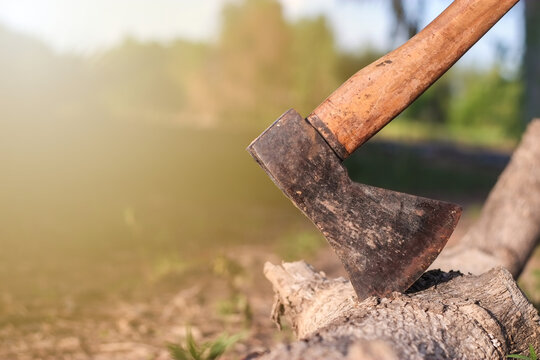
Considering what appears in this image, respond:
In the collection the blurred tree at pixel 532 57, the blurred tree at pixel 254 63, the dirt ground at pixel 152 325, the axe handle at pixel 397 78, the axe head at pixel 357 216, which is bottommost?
the axe head at pixel 357 216

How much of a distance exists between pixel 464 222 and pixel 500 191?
3.91m

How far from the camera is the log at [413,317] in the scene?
1441 mm

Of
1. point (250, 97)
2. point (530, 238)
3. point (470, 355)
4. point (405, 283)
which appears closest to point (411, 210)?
point (405, 283)

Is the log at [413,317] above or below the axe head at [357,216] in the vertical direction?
below

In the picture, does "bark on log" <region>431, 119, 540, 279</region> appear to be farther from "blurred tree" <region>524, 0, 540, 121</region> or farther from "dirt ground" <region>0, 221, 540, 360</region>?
"blurred tree" <region>524, 0, 540, 121</region>

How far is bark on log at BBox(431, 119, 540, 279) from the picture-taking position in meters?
2.88

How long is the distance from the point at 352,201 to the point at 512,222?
1.69 metres

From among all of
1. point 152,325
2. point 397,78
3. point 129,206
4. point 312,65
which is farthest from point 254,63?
point 397,78

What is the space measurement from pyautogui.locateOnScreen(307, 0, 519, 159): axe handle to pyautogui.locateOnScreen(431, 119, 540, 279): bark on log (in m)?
1.22

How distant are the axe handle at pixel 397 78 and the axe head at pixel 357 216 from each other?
82mm

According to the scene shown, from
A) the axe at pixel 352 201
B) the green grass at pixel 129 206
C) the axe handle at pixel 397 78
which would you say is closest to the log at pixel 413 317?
Answer: the axe at pixel 352 201

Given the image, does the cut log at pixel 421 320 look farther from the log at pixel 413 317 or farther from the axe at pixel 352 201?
the axe at pixel 352 201

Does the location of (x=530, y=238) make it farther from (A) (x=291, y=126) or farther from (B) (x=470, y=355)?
(A) (x=291, y=126)

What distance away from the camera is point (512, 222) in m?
3.04
